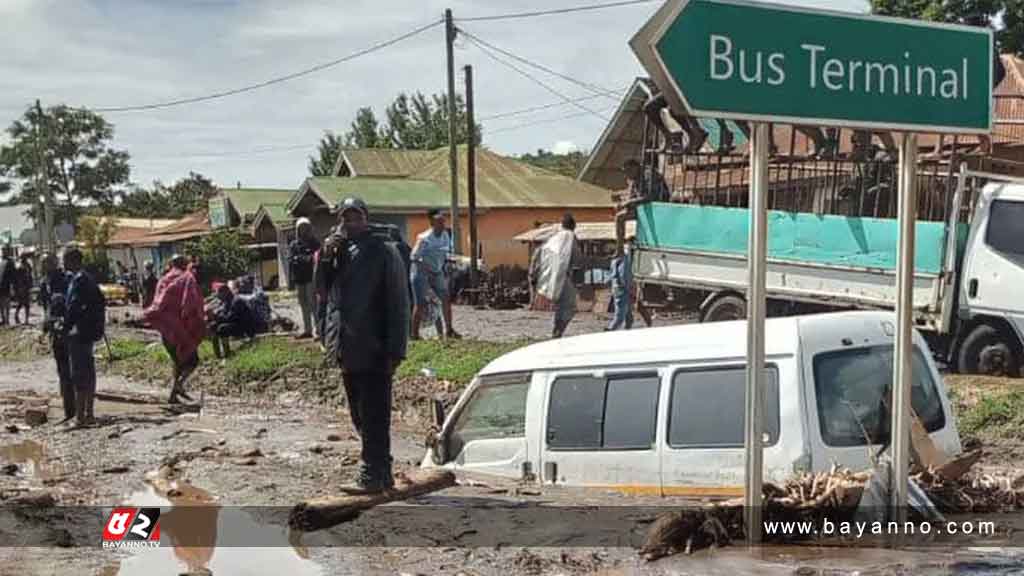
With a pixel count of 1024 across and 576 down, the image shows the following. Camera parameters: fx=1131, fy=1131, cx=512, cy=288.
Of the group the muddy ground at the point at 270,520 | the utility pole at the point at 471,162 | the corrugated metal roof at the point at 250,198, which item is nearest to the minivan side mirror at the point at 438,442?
the muddy ground at the point at 270,520

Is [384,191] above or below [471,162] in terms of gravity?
below

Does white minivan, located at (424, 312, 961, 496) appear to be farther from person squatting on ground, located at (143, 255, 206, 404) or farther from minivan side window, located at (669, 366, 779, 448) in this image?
person squatting on ground, located at (143, 255, 206, 404)

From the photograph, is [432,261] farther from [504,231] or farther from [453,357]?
[504,231]

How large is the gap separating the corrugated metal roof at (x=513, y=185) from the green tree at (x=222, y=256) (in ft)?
23.5

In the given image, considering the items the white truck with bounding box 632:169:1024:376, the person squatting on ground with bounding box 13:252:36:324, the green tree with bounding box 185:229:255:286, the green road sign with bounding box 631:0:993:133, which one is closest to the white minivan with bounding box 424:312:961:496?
the green road sign with bounding box 631:0:993:133

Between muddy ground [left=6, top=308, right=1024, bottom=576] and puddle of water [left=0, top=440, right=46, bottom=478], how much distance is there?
0.02 m

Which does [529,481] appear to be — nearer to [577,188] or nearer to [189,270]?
[189,270]

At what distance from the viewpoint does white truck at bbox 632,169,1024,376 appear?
12.2 metres

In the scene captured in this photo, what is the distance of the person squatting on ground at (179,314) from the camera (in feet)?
43.7

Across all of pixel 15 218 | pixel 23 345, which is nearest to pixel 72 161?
pixel 15 218

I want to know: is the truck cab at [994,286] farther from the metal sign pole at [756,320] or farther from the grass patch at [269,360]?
the grass patch at [269,360]

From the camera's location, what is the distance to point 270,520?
6.57 m

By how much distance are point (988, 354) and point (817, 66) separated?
8478 millimetres

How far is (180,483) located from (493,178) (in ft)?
113
